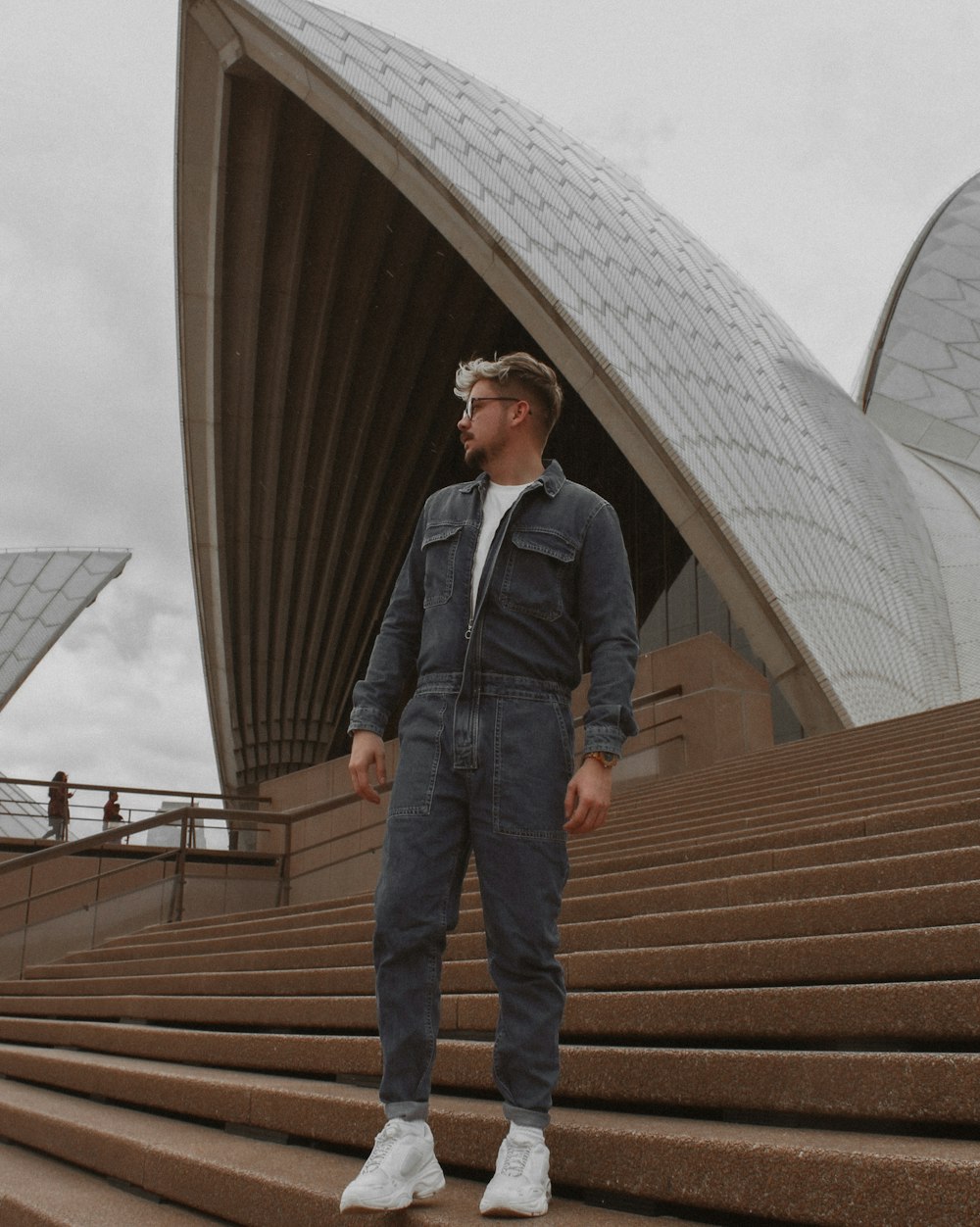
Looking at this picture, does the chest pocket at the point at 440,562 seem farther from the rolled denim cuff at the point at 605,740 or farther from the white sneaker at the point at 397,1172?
the white sneaker at the point at 397,1172

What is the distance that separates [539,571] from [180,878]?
8073mm

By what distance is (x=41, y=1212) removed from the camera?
2699 mm

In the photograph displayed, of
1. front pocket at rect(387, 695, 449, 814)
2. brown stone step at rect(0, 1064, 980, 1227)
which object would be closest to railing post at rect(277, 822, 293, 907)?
brown stone step at rect(0, 1064, 980, 1227)

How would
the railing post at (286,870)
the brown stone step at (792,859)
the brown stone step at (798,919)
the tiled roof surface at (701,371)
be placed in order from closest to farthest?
the brown stone step at (798,919) → the brown stone step at (792,859) → the railing post at (286,870) → the tiled roof surface at (701,371)

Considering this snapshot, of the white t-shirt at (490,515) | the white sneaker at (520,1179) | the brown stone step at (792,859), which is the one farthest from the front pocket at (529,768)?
the brown stone step at (792,859)

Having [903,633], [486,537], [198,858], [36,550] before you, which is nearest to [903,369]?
[903,633]

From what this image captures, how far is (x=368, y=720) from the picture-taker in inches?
96.8

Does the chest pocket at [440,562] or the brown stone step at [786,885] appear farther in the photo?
the brown stone step at [786,885]

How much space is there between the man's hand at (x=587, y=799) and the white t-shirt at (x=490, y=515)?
1.32 ft

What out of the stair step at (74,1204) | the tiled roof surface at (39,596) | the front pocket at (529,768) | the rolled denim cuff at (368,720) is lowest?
the stair step at (74,1204)

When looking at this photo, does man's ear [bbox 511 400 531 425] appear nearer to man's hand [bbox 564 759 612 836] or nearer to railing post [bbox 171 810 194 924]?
man's hand [bbox 564 759 612 836]

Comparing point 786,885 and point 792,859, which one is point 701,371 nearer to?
point 792,859

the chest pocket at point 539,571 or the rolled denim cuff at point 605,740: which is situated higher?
the chest pocket at point 539,571

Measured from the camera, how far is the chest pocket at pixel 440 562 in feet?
7.94
